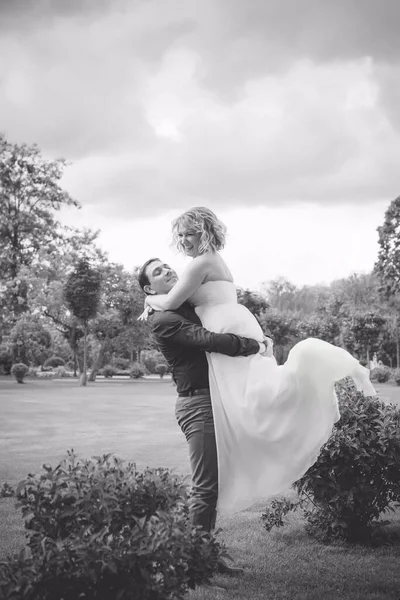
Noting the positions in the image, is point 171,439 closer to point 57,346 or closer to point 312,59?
point 312,59

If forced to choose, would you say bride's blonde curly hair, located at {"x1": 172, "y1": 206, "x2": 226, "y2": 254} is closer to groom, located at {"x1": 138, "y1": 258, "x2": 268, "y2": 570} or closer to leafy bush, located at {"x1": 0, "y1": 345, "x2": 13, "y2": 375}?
groom, located at {"x1": 138, "y1": 258, "x2": 268, "y2": 570}

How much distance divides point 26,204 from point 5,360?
1307cm

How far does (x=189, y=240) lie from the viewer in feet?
12.8

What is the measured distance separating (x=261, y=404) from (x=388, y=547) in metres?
2.37

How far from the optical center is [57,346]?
209 ft

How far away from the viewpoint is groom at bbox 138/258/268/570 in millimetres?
3670

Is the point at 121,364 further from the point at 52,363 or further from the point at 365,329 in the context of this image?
the point at 365,329

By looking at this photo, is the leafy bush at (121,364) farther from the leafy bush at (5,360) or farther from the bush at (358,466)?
the bush at (358,466)

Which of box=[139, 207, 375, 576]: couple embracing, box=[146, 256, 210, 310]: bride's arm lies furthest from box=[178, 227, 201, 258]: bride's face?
box=[146, 256, 210, 310]: bride's arm

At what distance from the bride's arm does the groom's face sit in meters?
0.27

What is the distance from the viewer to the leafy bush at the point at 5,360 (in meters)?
47.0

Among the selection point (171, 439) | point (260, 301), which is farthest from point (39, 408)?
point (260, 301)

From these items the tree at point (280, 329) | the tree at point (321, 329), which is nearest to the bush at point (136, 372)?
the tree at point (280, 329)

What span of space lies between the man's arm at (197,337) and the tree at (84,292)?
106 ft
